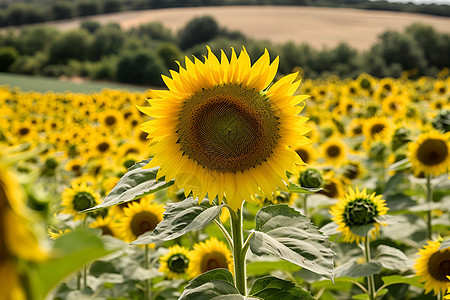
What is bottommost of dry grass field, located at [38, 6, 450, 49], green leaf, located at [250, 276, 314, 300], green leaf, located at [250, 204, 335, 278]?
dry grass field, located at [38, 6, 450, 49]

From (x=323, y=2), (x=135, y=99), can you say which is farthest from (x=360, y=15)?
(x=135, y=99)

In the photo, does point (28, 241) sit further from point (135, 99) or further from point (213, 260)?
point (135, 99)

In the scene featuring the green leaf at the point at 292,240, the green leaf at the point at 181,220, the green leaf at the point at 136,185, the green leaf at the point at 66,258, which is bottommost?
the green leaf at the point at 292,240

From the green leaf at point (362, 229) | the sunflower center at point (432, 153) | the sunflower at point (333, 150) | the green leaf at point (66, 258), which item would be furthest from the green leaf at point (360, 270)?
the sunflower at point (333, 150)

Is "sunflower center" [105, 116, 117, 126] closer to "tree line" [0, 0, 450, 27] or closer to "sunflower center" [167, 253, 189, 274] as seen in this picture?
"sunflower center" [167, 253, 189, 274]

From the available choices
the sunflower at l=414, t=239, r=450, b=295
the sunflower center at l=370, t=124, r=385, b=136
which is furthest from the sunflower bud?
the sunflower center at l=370, t=124, r=385, b=136

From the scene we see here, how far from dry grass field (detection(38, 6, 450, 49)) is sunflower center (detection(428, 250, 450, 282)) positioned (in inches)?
1435

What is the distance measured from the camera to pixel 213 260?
2008mm

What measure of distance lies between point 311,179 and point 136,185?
4.67ft

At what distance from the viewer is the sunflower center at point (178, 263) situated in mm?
2117

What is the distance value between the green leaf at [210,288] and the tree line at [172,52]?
9.14 feet

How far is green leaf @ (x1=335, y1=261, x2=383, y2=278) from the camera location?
164 centimetres

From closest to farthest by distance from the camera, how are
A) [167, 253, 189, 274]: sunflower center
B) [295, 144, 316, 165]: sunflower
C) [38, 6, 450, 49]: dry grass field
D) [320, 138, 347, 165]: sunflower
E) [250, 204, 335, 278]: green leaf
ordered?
[250, 204, 335, 278]: green leaf, [167, 253, 189, 274]: sunflower center, [295, 144, 316, 165]: sunflower, [320, 138, 347, 165]: sunflower, [38, 6, 450, 49]: dry grass field

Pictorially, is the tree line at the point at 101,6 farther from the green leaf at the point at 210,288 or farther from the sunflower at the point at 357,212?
the green leaf at the point at 210,288
